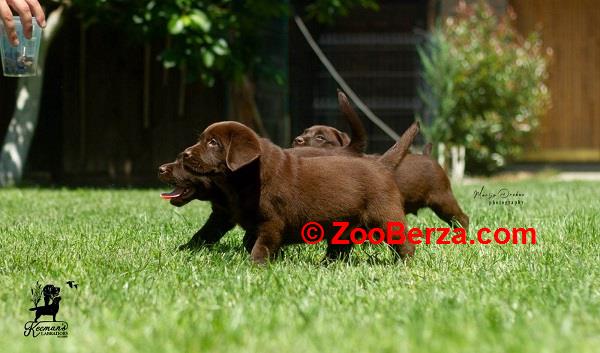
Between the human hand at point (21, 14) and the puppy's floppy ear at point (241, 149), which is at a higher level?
the human hand at point (21, 14)

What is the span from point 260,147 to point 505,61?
8048mm

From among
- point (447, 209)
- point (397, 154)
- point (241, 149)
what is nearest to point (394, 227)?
point (397, 154)

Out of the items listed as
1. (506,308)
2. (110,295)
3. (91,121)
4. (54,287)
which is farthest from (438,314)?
(91,121)

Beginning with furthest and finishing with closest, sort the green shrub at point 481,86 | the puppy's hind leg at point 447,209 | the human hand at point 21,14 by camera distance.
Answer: the green shrub at point 481,86, the puppy's hind leg at point 447,209, the human hand at point 21,14

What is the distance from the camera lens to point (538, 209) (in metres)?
6.48

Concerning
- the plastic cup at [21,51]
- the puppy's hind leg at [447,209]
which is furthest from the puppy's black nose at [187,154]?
the puppy's hind leg at [447,209]

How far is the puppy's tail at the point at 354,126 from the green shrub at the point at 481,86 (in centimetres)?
632

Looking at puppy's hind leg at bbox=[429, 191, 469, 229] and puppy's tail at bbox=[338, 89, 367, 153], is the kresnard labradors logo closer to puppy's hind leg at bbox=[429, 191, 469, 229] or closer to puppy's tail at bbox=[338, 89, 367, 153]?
puppy's tail at bbox=[338, 89, 367, 153]

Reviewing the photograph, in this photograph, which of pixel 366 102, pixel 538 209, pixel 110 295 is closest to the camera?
pixel 110 295

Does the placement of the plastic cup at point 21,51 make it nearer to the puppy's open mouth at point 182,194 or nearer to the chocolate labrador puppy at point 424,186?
the puppy's open mouth at point 182,194

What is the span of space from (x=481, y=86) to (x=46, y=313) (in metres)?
9.25

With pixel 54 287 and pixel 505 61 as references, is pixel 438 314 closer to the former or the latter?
pixel 54 287

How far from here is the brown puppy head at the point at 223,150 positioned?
3879 mm

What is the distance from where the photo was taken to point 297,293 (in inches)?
128
